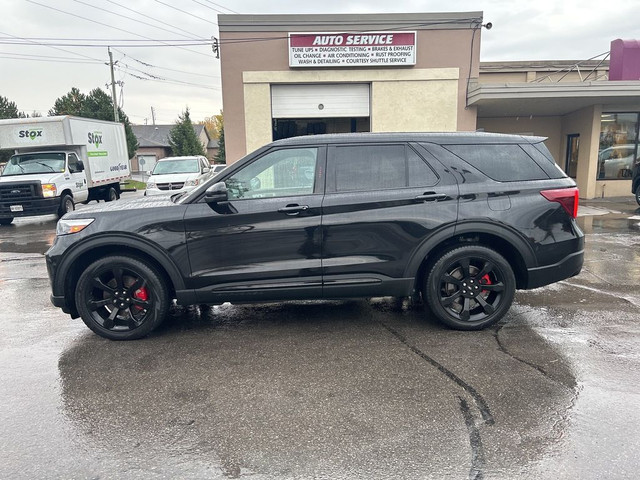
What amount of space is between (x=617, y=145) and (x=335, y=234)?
14.9 m

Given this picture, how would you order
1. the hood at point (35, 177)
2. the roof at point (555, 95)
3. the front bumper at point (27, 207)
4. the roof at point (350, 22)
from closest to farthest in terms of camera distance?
the roof at point (555, 95)
the front bumper at point (27, 207)
the hood at point (35, 177)
the roof at point (350, 22)

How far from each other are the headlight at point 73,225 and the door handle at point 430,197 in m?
3.12

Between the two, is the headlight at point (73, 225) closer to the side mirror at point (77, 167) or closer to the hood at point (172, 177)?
the hood at point (172, 177)

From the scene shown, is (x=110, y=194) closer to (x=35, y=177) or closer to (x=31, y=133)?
(x=31, y=133)

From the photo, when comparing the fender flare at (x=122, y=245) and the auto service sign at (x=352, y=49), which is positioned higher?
the auto service sign at (x=352, y=49)

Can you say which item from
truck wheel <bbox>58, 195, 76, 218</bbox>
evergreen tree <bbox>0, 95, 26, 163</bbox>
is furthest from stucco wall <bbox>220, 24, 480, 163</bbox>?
evergreen tree <bbox>0, 95, 26, 163</bbox>

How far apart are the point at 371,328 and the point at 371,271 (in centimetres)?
66

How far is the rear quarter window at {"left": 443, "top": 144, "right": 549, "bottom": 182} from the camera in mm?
4480

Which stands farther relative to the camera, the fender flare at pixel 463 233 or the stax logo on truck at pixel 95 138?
the stax logo on truck at pixel 95 138

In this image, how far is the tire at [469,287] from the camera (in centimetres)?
442

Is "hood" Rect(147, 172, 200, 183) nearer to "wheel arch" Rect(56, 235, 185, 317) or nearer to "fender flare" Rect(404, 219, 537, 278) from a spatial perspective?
"wheel arch" Rect(56, 235, 185, 317)

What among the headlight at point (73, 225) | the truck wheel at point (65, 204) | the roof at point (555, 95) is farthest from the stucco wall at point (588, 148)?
the truck wheel at point (65, 204)

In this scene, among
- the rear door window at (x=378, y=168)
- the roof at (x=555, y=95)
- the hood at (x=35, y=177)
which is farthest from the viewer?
the hood at (x=35, y=177)

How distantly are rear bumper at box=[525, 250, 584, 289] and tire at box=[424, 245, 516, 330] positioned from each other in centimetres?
20
